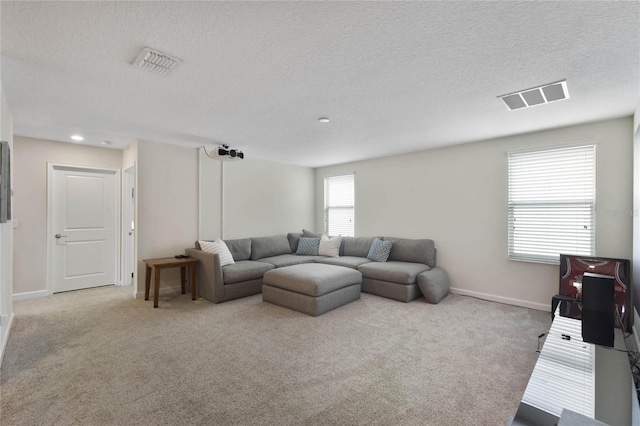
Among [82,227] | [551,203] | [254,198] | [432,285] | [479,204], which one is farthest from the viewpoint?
[254,198]

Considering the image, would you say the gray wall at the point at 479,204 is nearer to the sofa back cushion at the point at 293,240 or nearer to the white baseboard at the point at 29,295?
the sofa back cushion at the point at 293,240

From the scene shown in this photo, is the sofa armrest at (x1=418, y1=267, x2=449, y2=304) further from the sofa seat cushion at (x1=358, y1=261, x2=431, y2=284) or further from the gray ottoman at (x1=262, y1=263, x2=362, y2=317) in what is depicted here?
the gray ottoman at (x1=262, y1=263, x2=362, y2=317)

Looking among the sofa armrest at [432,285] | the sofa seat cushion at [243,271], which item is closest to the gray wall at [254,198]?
the sofa seat cushion at [243,271]

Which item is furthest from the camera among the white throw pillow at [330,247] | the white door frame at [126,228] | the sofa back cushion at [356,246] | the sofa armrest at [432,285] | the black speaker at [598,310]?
the white throw pillow at [330,247]

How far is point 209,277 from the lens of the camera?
426cm

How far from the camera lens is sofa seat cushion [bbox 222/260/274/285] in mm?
4277

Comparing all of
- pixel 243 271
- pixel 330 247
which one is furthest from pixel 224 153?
pixel 330 247

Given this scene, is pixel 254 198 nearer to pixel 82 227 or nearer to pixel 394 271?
pixel 82 227

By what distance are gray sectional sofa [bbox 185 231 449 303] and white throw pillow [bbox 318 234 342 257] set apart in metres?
0.17

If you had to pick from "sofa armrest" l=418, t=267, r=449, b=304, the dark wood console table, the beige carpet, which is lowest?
the beige carpet

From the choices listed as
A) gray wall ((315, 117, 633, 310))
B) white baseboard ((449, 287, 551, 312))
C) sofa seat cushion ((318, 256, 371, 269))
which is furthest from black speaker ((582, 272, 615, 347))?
sofa seat cushion ((318, 256, 371, 269))

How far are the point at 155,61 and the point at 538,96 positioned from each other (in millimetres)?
3317

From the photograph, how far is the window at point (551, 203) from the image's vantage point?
359 centimetres

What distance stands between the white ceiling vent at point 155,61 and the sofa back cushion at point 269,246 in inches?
141
